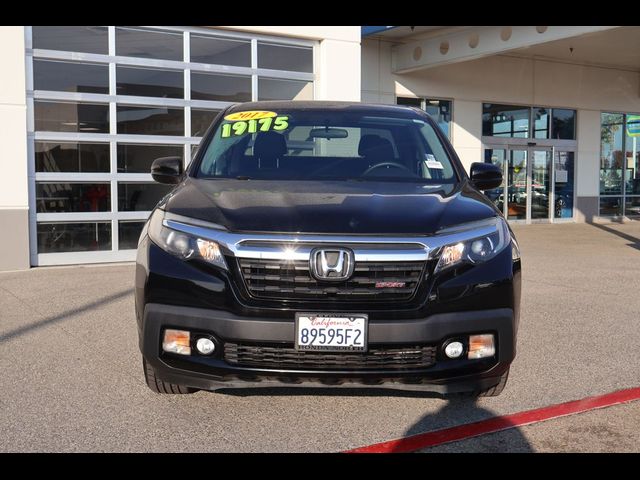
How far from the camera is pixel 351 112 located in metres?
4.92

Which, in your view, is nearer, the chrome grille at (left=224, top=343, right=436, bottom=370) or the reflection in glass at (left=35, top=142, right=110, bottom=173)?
the chrome grille at (left=224, top=343, right=436, bottom=370)

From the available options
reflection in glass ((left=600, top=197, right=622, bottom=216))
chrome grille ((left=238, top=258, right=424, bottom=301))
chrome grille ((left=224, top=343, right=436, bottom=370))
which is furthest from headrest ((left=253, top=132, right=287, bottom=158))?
reflection in glass ((left=600, top=197, right=622, bottom=216))

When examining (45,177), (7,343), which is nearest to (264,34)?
(45,177)

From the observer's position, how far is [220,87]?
11.2 m

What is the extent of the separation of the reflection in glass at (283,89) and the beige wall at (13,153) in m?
3.71

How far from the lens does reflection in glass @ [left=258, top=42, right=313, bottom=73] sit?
1148 cm

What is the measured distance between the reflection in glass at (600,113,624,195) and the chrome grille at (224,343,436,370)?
60.1 ft

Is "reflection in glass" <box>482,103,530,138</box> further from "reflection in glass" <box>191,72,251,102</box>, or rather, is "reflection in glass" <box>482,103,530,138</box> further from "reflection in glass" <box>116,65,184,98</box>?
"reflection in glass" <box>116,65,184,98</box>

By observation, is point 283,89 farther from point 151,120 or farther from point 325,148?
point 325,148
